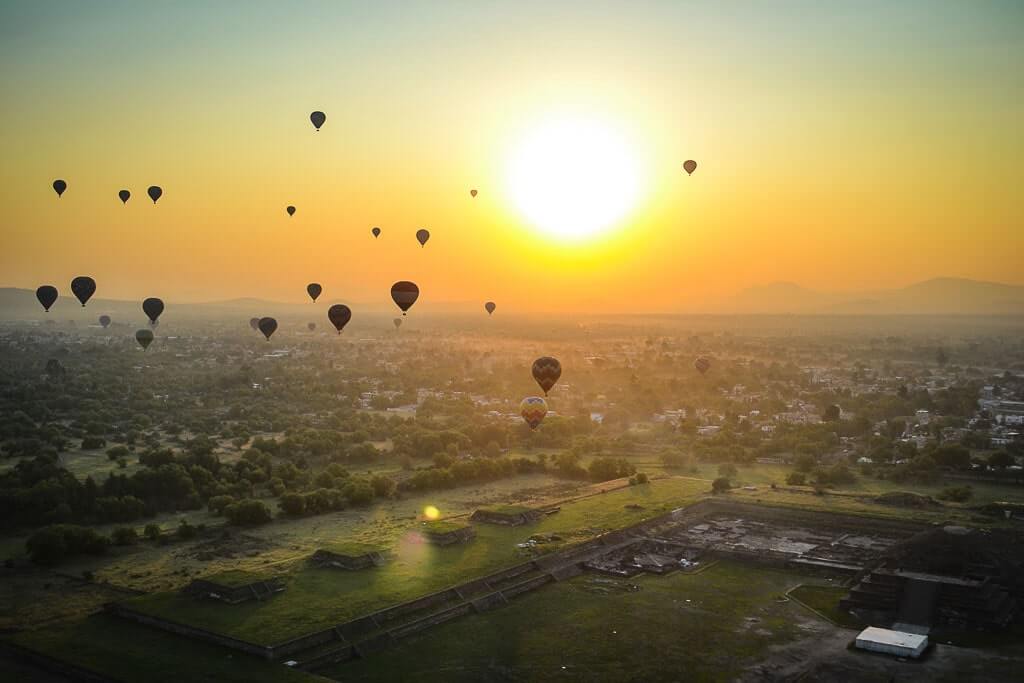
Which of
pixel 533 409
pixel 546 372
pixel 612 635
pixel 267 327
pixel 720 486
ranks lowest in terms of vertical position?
pixel 612 635

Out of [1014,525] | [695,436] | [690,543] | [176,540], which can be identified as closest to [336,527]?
[176,540]

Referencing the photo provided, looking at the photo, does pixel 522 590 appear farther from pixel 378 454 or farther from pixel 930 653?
pixel 378 454

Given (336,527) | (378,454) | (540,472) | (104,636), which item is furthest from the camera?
(378,454)

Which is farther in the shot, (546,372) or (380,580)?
(546,372)

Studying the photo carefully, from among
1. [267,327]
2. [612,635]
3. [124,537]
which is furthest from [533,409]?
Result: [267,327]

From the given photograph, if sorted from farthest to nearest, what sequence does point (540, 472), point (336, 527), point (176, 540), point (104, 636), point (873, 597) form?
1. point (540, 472)
2. point (336, 527)
3. point (176, 540)
4. point (873, 597)
5. point (104, 636)

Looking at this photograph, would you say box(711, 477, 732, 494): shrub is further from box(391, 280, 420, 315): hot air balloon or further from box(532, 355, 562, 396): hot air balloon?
box(391, 280, 420, 315): hot air balloon

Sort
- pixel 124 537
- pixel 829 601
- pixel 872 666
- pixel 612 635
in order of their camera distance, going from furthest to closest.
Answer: pixel 124 537
pixel 829 601
pixel 612 635
pixel 872 666

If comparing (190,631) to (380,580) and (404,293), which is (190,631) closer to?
(380,580)
